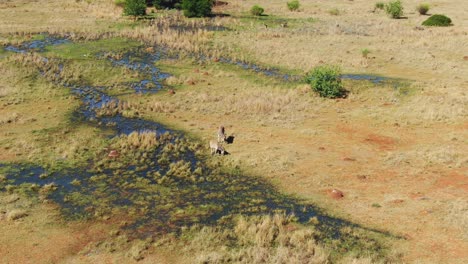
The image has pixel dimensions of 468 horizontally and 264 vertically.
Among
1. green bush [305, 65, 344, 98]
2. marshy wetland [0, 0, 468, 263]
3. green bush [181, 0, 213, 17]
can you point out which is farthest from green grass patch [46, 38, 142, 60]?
green bush [305, 65, 344, 98]

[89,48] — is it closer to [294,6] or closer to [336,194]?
[336,194]

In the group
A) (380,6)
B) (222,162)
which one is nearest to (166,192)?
(222,162)

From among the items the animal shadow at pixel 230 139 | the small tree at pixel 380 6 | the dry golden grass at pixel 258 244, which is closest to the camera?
the dry golden grass at pixel 258 244

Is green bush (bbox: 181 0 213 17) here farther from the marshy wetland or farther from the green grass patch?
the marshy wetland

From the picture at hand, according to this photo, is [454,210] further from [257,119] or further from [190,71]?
[190,71]

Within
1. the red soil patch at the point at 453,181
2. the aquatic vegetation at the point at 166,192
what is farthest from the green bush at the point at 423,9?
the aquatic vegetation at the point at 166,192

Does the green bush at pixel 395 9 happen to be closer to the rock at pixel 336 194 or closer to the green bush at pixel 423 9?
the green bush at pixel 423 9
